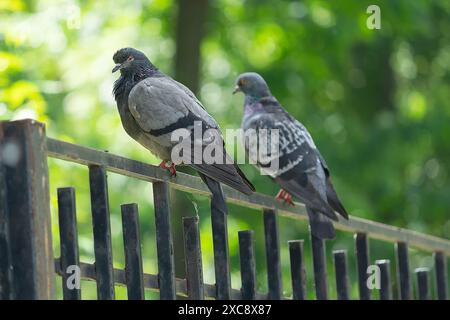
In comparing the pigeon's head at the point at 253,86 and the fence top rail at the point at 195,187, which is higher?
the pigeon's head at the point at 253,86

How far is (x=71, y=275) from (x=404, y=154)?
Answer: 9.35m

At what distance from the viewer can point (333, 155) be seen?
11391mm

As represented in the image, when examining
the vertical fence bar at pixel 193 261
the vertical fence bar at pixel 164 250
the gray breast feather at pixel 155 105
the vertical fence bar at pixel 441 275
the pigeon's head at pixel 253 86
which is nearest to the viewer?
the vertical fence bar at pixel 164 250

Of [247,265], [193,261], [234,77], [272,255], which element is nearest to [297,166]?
[272,255]

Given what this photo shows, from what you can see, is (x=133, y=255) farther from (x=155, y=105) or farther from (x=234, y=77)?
(x=234, y=77)

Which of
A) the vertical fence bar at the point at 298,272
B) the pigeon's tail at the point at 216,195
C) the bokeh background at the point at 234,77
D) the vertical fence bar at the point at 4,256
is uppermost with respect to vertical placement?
the bokeh background at the point at 234,77

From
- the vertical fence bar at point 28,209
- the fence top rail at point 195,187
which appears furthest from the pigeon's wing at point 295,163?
the vertical fence bar at point 28,209

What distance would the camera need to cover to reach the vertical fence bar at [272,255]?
4.54 m

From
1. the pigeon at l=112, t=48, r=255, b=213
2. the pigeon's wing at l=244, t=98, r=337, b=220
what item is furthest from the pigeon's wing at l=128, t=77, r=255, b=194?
the pigeon's wing at l=244, t=98, r=337, b=220

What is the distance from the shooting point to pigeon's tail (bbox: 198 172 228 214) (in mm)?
4148

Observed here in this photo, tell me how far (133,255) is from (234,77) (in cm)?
769

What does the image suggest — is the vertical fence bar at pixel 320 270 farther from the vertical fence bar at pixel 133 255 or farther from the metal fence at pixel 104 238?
the vertical fence bar at pixel 133 255

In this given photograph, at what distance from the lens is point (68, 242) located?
313 cm

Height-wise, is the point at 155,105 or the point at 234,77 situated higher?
the point at 234,77
